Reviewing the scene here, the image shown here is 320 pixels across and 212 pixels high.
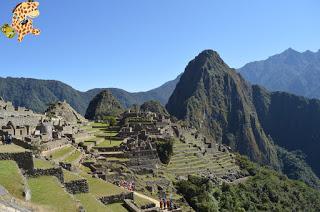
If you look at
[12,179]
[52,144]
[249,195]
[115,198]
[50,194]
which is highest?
[52,144]

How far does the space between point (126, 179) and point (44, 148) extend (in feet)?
21.6

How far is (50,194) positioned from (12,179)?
1.34 m

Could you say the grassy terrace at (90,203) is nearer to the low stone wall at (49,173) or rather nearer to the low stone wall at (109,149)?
the low stone wall at (49,173)

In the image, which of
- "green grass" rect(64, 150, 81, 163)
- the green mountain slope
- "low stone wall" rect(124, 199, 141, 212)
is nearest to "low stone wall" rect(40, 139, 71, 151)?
"green grass" rect(64, 150, 81, 163)

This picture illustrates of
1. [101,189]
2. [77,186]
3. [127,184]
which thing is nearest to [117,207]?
[101,189]

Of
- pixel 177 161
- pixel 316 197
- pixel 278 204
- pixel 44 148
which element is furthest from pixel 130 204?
pixel 316 197

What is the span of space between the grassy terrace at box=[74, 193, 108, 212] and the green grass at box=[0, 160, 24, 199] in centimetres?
266

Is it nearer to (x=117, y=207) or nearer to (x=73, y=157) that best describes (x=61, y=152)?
(x=73, y=157)

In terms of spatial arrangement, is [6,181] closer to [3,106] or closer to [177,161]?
[3,106]

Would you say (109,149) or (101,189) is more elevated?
(109,149)

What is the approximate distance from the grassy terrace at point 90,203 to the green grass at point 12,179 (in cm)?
266

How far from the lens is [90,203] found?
1595 cm

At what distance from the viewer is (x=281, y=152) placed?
630 ft

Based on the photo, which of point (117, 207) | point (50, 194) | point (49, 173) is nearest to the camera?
point (50, 194)
